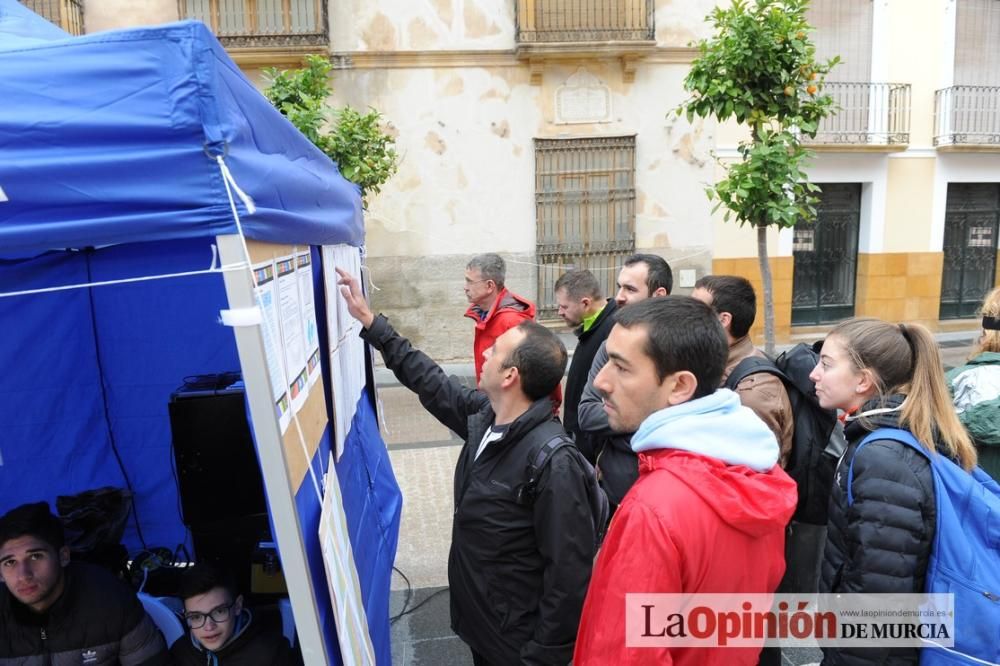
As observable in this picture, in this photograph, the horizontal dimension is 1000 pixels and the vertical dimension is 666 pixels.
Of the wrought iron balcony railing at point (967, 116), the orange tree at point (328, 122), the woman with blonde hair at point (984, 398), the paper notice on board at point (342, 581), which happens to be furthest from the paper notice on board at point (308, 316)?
the wrought iron balcony railing at point (967, 116)

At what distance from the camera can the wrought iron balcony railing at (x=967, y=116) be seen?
12281 millimetres

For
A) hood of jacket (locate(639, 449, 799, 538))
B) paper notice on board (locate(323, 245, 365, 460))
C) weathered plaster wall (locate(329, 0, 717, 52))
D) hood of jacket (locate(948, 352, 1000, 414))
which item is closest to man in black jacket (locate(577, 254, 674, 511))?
paper notice on board (locate(323, 245, 365, 460))

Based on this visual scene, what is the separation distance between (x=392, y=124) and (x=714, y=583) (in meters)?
10.4

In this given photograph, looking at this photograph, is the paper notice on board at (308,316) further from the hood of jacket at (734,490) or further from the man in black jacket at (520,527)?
the hood of jacket at (734,490)

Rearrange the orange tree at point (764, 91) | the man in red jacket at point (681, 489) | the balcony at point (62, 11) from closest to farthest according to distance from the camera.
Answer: the man in red jacket at point (681, 489) < the orange tree at point (764, 91) < the balcony at point (62, 11)

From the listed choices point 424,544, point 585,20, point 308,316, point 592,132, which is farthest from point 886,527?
point 585,20

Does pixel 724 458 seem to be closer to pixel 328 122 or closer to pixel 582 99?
pixel 328 122

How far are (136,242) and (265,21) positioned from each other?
409 inches

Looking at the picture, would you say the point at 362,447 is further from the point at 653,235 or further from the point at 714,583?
the point at 653,235

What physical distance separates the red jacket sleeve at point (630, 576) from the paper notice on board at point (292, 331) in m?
0.82

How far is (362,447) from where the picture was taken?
3.07 m

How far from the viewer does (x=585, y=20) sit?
11078 millimetres

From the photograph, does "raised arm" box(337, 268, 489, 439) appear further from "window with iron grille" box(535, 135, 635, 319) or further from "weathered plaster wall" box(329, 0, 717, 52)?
"weathered plaster wall" box(329, 0, 717, 52)

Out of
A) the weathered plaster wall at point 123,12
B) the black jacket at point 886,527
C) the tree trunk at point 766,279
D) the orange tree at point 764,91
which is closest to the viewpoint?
the black jacket at point 886,527
